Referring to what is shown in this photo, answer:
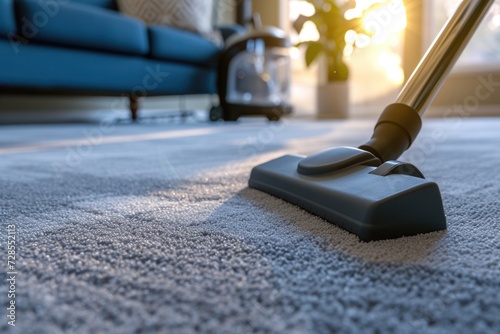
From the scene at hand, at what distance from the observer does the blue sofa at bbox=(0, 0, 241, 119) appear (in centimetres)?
196

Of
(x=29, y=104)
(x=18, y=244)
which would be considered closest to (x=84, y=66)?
(x=29, y=104)

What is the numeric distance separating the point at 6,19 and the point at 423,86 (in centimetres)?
190

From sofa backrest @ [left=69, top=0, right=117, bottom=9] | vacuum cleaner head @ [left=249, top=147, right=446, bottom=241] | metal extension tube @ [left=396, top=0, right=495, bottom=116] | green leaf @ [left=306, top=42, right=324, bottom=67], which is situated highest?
sofa backrest @ [left=69, top=0, right=117, bottom=9]

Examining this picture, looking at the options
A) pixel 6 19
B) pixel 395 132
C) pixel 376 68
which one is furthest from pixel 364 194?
pixel 376 68

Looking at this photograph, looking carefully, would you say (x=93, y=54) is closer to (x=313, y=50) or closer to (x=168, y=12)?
(x=168, y=12)

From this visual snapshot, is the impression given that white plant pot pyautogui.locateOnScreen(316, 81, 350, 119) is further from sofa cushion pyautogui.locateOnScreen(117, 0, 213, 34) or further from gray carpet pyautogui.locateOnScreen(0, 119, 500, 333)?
gray carpet pyautogui.locateOnScreen(0, 119, 500, 333)

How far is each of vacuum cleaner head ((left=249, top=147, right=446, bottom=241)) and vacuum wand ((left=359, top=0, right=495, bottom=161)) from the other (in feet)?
0.17

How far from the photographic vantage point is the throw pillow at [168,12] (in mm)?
2861

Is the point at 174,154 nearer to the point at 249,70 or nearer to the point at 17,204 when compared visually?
the point at 17,204

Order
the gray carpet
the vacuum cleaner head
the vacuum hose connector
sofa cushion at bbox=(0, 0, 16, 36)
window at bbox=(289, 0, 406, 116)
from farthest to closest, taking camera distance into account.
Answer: window at bbox=(289, 0, 406, 116) → sofa cushion at bbox=(0, 0, 16, 36) → the vacuum hose connector → the vacuum cleaner head → the gray carpet

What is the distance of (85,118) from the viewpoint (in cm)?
316

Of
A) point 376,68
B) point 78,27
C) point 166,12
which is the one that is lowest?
point 376,68

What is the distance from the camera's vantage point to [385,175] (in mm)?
351

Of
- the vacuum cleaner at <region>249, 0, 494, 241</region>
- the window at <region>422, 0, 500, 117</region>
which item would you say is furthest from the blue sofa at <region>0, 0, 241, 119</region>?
the window at <region>422, 0, 500, 117</region>
